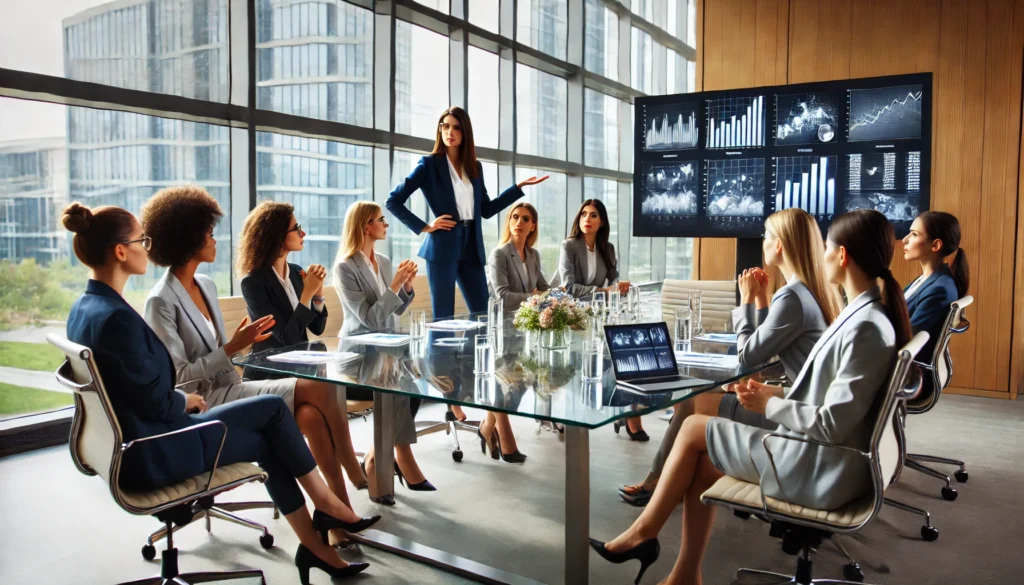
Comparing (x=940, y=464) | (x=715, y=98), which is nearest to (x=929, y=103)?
(x=715, y=98)

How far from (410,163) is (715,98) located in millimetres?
2612

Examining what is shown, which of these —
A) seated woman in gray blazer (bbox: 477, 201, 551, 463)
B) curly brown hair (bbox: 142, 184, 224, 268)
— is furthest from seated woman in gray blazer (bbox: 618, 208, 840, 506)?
seated woman in gray blazer (bbox: 477, 201, 551, 463)

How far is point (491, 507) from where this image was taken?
12.1 ft

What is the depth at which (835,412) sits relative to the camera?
2.23m

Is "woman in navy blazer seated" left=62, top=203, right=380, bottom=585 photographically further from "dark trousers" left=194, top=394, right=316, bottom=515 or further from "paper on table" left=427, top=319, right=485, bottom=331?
"paper on table" left=427, top=319, right=485, bottom=331

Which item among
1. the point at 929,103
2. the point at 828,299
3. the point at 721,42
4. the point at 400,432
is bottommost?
the point at 400,432

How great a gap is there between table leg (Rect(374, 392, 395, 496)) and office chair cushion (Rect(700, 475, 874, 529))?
4.92 feet

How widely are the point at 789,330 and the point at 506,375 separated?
1.06 meters

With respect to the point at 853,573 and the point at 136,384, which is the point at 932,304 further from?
the point at 136,384

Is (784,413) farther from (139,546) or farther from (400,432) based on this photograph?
(139,546)

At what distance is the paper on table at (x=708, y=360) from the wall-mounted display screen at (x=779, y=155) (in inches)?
134

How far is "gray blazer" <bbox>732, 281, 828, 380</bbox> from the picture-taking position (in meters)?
2.97

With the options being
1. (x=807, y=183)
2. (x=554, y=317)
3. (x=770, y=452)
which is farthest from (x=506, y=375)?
(x=807, y=183)

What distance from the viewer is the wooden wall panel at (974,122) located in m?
6.30
